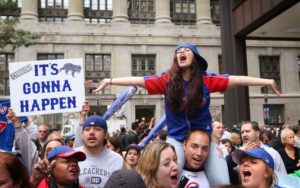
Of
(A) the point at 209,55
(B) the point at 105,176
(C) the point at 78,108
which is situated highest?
(A) the point at 209,55

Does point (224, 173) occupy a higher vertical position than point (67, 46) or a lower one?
lower

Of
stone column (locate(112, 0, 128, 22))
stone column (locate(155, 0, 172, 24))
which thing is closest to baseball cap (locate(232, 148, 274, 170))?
stone column (locate(112, 0, 128, 22))

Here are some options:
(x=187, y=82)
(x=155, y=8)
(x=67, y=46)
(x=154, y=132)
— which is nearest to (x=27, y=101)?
(x=154, y=132)

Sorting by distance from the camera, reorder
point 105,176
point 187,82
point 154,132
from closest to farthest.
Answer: point 187,82
point 105,176
point 154,132

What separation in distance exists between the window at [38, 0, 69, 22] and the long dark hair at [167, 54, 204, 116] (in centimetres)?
4318

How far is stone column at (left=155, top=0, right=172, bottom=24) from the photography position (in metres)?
44.9

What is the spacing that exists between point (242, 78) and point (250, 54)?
43635 millimetres

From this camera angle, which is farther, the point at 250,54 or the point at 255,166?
the point at 250,54

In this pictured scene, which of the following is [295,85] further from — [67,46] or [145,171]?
[145,171]

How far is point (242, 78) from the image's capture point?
4.41 meters

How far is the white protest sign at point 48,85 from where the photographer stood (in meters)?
6.27

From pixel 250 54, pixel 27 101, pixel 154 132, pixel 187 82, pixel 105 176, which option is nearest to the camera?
pixel 187 82

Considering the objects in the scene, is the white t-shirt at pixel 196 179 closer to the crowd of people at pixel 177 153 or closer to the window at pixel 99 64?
the crowd of people at pixel 177 153

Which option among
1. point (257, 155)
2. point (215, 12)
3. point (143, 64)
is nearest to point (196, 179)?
point (257, 155)
